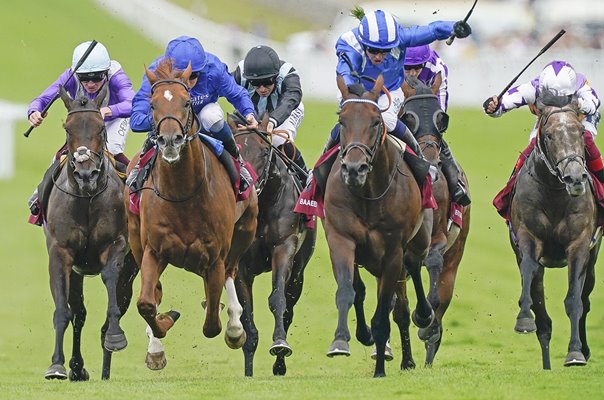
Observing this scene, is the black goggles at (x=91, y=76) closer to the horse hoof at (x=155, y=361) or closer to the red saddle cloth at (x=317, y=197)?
the red saddle cloth at (x=317, y=197)

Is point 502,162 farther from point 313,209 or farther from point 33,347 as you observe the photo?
point 313,209

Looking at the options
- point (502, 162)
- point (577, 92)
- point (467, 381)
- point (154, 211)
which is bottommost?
point (467, 381)

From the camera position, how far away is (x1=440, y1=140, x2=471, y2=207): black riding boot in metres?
14.0

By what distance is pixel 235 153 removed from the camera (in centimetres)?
1239

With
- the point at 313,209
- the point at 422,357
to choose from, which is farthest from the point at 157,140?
the point at 422,357

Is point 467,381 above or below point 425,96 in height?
below

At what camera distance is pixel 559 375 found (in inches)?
461

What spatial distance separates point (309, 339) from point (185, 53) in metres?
6.95

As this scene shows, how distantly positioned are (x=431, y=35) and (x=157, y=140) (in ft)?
9.22

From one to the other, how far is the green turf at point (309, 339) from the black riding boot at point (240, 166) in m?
1.57

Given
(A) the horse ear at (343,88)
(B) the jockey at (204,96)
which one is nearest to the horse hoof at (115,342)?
(B) the jockey at (204,96)

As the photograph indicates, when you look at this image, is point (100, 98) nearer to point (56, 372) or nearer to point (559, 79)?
point (56, 372)

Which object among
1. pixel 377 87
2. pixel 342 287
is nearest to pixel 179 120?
pixel 377 87

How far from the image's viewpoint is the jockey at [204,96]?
37.7 feet
